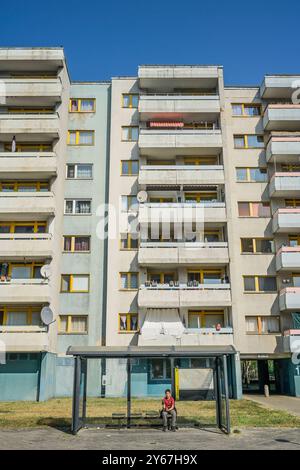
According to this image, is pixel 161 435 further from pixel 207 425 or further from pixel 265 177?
pixel 265 177

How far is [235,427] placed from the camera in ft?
57.9

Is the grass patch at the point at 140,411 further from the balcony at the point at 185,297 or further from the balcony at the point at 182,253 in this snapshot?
the balcony at the point at 182,253

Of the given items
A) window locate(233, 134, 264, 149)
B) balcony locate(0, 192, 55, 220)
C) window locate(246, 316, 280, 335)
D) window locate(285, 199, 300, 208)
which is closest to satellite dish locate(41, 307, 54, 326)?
balcony locate(0, 192, 55, 220)

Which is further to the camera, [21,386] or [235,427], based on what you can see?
[21,386]

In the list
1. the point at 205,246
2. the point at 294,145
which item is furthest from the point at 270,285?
the point at 294,145

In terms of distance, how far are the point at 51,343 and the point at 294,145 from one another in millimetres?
23603

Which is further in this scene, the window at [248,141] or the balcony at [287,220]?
the window at [248,141]

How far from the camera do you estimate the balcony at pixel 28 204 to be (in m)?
33.9

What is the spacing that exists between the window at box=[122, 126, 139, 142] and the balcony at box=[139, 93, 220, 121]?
1176 millimetres

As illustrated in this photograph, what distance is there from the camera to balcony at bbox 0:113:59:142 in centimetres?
3566

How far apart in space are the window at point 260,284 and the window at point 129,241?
343 inches

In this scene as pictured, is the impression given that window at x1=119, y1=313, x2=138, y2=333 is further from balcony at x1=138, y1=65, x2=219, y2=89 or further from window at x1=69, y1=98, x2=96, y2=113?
balcony at x1=138, y1=65, x2=219, y2=89

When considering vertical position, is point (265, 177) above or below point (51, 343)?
above

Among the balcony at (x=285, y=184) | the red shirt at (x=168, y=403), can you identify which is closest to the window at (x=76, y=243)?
the balcony at (x=285, y=184)
